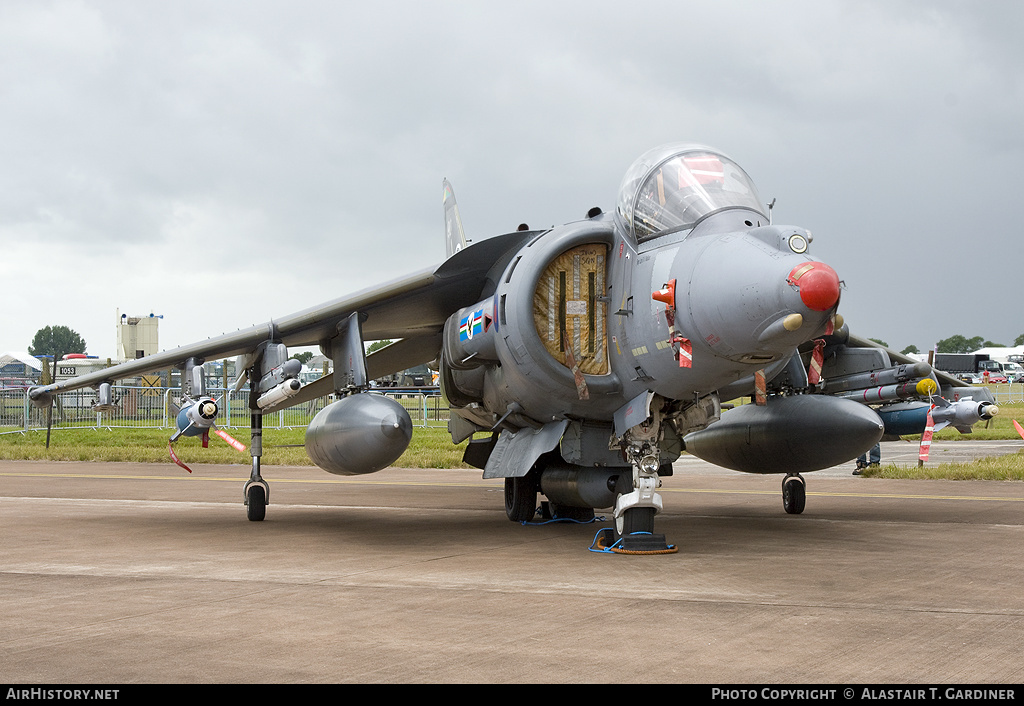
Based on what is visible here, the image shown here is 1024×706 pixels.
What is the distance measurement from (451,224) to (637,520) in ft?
30.5

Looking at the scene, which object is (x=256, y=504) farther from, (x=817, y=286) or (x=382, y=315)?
(x=817, y=286)

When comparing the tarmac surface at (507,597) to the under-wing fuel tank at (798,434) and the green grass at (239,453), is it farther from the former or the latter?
the green grass at (239,453)

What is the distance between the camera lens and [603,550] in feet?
31.1

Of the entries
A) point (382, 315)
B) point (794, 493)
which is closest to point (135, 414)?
point (382, 315)

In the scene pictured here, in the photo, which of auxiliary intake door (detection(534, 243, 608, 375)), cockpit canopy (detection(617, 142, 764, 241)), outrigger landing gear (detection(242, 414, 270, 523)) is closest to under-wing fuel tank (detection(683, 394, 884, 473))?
auxiliary intake door (detection(534, 243, 608, 375))

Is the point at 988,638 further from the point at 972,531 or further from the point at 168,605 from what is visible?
the point at 972,531

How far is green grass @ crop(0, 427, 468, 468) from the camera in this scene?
84.7 ft

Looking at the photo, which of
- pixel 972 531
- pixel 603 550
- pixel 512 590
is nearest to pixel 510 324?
pixel 603 550

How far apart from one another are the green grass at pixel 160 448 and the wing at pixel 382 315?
1148 centimetres

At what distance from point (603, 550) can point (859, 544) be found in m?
2.69

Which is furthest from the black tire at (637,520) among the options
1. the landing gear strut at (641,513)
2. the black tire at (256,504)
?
the black tire at (256,504)

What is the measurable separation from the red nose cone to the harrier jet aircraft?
2 cm

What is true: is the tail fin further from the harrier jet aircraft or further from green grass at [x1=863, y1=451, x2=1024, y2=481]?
green grass at [x1=863, y1=451, x2=1024, y2=481]

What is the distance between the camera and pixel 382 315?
1285 centimetres
